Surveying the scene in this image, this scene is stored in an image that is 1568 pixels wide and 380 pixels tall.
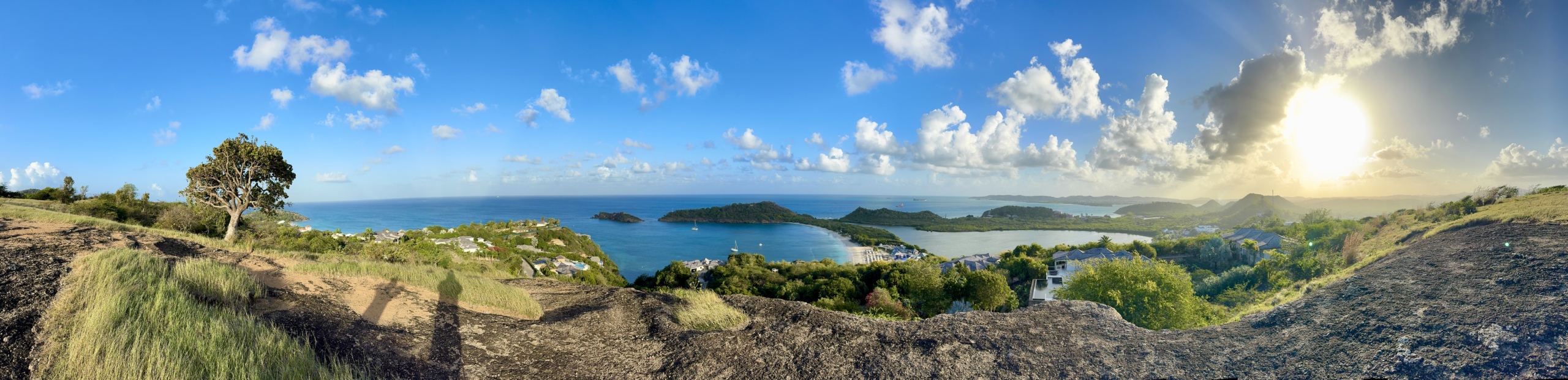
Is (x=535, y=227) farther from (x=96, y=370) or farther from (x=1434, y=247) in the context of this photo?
(x=1434, y=247)

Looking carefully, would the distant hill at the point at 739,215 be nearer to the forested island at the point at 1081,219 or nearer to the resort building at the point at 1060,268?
the forested island at the point at 1081,219

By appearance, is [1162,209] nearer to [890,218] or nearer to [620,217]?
[890,218]

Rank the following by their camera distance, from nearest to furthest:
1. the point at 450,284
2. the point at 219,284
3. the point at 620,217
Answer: the point at 219,284, the point at 450,284, the point at 620,217

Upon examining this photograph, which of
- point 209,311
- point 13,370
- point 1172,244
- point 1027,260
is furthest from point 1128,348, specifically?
point 1172,244

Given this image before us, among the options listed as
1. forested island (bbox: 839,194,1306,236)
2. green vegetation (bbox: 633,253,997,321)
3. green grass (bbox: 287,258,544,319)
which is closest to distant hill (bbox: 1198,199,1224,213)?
forested island (bbox: 839,194,1306,236)

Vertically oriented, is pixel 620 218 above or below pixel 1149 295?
below

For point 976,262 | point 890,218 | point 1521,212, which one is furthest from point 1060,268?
point 890,218
